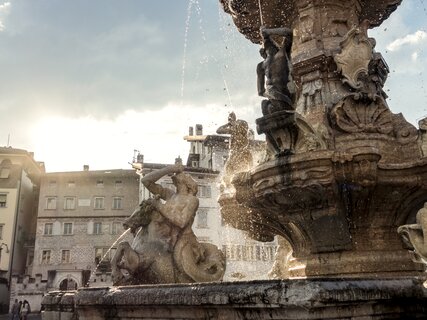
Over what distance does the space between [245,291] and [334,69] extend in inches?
245

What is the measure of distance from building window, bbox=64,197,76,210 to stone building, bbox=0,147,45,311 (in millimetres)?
4172

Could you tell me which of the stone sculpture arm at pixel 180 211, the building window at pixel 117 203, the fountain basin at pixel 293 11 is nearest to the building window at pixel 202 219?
the building window at pixel 117 203

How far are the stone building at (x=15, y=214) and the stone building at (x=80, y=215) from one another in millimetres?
1797

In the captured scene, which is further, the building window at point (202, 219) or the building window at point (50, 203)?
the building window at point (50, 203)

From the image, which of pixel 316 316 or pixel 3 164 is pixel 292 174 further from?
pixel 3 164

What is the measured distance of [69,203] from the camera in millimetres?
52000

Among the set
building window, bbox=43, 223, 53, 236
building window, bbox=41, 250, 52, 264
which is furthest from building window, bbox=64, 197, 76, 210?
building window, bbox=41, 250, 52, 264

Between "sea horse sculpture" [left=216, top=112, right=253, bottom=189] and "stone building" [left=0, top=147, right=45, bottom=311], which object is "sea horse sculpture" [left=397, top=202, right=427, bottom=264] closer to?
"sea horse sculpture" [left=216, top=112, right=253, bottom=189]

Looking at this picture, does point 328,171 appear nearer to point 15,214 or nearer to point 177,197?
point 177,197

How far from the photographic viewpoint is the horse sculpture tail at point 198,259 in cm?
682

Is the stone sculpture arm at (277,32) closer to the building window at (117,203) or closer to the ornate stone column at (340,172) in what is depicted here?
the ornate stone column at (340,172)

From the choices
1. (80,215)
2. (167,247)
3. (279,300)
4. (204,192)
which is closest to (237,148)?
(167,247)

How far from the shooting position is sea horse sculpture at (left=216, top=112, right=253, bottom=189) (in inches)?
379

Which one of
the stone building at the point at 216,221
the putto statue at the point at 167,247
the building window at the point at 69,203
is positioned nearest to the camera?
the putto statue at the point at 167,247
